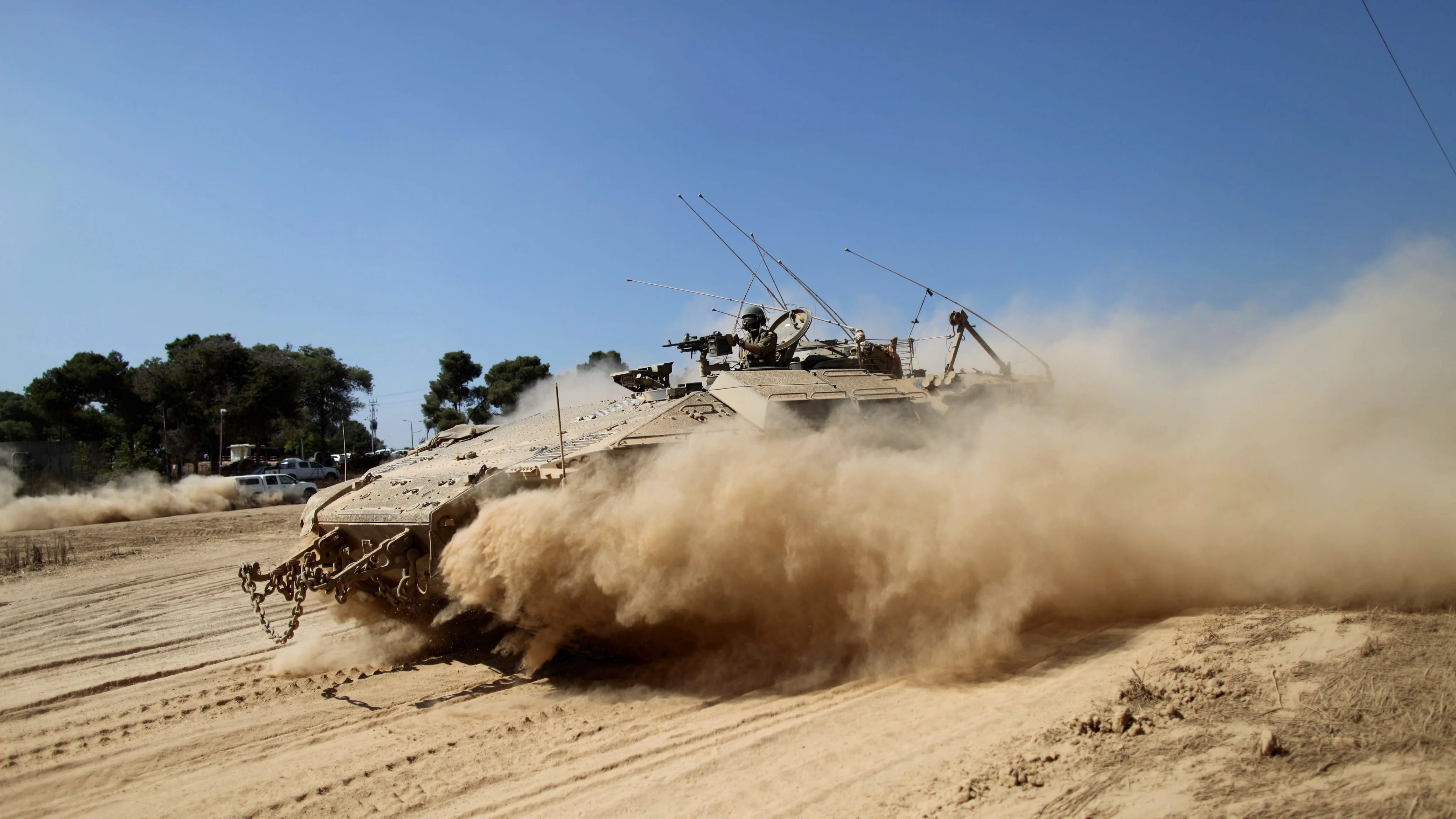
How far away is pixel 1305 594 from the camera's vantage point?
24.3ft

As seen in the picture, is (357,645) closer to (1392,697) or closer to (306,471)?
(1392,697)

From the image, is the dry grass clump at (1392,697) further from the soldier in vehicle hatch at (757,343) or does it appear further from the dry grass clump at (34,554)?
the dry grass clump at (34,554)

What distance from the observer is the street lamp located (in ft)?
128

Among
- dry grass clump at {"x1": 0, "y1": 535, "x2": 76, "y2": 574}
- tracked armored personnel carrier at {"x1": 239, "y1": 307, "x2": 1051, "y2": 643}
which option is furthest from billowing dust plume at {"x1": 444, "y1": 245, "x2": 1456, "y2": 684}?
dry grass clump at {"x1": 0, "y1": 535, "x2": 76, "y2": 574}

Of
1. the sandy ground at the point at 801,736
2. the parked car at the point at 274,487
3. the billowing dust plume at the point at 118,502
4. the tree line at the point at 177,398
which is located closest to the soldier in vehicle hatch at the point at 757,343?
the sandy ground at the point at 801,736

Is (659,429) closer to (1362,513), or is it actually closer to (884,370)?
(884,370)

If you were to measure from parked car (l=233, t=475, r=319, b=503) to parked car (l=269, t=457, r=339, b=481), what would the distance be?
4290mm

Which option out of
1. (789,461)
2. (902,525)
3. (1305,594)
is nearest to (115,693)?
(789,461)

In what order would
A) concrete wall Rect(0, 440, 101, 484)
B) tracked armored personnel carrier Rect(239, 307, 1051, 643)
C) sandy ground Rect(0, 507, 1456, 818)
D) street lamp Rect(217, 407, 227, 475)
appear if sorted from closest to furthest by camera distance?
sandy ground Rect(0, 507, 1456, 818) → tracked armored personnel carrier Rect(239, 307, 1051, 643) → concrete wall Rect(0, 440, 101, 484) → street lamp Rect(217, 407, 227, 475)

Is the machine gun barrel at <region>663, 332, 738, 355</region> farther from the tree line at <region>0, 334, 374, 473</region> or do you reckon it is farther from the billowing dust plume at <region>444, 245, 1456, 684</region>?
the tree line at <region>0, 334, 374, 473</region>

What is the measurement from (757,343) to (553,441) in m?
3.07

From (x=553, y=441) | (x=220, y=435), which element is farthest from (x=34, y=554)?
(x=220, y=435)

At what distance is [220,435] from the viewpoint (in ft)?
129

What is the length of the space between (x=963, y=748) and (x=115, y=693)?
7.09m
